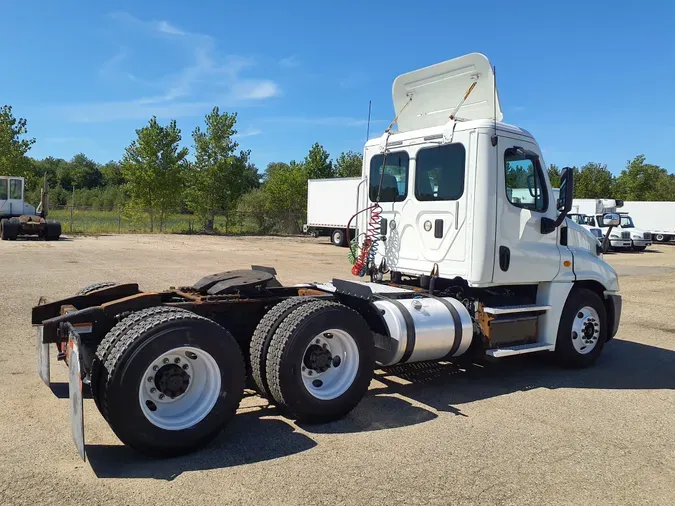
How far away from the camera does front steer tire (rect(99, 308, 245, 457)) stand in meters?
3.96

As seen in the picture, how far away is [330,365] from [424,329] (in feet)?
3.74

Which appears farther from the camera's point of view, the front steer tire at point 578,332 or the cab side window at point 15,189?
the cab side window at point 15,189

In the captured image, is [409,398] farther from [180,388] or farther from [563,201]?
[563,201]

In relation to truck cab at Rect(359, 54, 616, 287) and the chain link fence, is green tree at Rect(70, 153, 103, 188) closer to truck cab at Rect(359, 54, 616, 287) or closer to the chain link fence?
the chain link fence

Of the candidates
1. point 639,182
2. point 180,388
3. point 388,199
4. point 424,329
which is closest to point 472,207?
point 388,199

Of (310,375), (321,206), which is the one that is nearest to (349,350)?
(310,375)

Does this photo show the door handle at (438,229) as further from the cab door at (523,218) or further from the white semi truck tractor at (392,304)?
the cab door at (523,218)

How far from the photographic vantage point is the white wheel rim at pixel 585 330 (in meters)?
7.05

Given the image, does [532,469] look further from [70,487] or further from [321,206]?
[321,206]

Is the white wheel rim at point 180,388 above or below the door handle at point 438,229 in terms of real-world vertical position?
below

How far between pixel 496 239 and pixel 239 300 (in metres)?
2.98

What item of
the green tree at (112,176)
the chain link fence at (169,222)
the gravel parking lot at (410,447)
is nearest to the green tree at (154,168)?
the chain link fence at (169,222)

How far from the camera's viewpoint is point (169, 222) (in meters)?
40.3

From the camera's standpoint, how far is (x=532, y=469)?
4234 mm
